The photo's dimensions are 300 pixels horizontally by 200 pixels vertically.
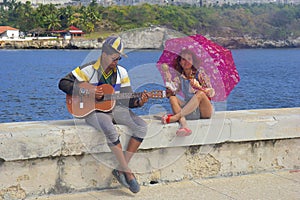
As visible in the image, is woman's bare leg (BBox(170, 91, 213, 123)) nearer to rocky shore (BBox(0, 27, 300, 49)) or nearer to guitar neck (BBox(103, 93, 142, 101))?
guitar neck (BBox(103, 93, 142, 101))

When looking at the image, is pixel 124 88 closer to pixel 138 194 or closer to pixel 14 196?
pixel 138 194

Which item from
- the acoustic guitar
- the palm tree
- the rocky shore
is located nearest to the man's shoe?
the acoustic guitar

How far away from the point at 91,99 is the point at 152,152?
83 centimetres

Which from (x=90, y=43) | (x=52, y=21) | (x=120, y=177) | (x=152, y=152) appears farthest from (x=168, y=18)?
(x=120, y=177)

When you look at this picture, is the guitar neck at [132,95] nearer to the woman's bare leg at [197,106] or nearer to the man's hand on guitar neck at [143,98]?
the man's hand on guitar neck at [143,98]

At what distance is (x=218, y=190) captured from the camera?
219 inches

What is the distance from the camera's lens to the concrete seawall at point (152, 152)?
5.14 m

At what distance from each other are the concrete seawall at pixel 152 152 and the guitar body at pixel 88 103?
14 centimetres

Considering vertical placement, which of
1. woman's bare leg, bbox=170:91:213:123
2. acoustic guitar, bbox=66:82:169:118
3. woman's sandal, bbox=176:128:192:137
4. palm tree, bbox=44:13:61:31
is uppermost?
acoustic guitar, bbox=66:82:169:118

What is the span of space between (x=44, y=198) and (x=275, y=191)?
2177 millimetres

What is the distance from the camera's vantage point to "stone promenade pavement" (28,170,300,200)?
17.4ft

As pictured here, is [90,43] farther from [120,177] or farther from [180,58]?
[120,177]

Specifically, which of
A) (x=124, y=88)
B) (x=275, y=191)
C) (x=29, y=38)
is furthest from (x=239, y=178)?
(x=29, y=38)

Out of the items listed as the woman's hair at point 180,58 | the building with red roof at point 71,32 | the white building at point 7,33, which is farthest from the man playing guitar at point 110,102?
the white building at point 7,33
